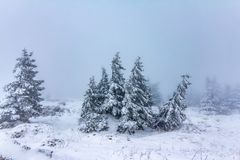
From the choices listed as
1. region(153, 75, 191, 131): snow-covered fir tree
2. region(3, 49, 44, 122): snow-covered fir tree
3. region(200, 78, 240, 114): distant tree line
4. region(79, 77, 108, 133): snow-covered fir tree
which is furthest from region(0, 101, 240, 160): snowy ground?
region(200, 78, 240, 114): distant tree line

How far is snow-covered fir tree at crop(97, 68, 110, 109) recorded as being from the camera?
34878mm

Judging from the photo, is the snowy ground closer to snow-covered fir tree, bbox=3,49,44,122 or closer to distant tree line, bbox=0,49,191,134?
distant tree line, bbox=0,49,191,134

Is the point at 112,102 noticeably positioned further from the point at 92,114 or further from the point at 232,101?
the point at 232,101

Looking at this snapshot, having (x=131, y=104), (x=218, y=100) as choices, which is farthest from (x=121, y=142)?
(x=218, y=100)

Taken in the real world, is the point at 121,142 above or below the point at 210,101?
below

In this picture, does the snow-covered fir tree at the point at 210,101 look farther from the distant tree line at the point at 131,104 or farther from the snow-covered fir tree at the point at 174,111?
the distant tree line at the point at 131,104

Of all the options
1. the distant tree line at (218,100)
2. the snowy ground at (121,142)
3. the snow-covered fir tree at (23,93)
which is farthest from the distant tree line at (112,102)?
the distant tree line at (218,100)

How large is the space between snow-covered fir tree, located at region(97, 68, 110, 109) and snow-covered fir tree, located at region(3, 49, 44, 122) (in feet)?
22.1

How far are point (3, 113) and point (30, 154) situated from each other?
63.8ft

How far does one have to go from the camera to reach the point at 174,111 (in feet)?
108

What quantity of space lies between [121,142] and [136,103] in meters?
9.28

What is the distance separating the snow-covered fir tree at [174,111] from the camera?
32853 millimetres

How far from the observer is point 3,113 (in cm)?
3080

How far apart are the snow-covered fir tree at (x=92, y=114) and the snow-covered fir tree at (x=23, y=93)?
17.4 feet
